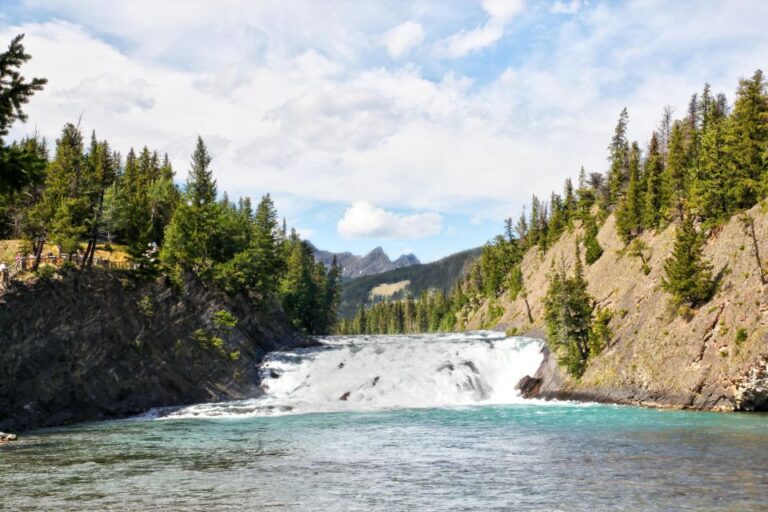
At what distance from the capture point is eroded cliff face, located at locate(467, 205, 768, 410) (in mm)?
41250

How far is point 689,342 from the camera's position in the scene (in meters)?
46.6

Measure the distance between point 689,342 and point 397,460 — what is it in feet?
105

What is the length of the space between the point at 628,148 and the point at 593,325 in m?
79.9

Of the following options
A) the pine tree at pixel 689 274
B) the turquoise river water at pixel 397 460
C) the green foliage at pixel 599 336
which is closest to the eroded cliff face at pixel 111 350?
the turquoise river water at pixel 397 460

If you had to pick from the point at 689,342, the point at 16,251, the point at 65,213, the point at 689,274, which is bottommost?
the point at 689,342

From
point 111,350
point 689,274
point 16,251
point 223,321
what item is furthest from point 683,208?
point 16,251

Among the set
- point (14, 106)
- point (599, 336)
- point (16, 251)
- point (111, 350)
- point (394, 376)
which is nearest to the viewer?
point (14, 106)

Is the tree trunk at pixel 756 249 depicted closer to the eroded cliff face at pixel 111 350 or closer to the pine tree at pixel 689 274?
the pine tree at pixel 689 274

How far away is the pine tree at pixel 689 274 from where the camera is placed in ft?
160

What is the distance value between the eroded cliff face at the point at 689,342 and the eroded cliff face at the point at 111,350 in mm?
33466

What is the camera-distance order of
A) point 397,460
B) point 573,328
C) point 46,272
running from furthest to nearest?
point 573,328 → point 46,272 → point 397,460

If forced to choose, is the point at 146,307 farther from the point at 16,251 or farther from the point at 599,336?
the point at 599,336

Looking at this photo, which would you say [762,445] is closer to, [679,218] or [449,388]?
[449,388]

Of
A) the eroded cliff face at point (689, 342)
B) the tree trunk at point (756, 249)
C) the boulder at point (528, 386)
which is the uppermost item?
the tree trunk at point (756, 249)
